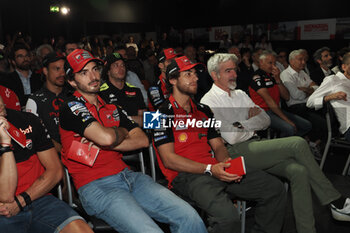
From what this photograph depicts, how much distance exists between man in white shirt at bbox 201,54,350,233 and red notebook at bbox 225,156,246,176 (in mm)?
611

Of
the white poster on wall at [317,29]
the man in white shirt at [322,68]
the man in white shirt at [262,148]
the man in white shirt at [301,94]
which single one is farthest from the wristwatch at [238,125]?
the white poster on wall at [317,29]

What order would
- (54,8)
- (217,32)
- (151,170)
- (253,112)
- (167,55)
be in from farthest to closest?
(217,32) → (54,8) → (167,55) → (253,112) → (151,170)

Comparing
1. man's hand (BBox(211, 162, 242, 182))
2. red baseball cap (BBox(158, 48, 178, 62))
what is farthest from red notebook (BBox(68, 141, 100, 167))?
red baseball cap (BBox(158, 48, 178, 62))

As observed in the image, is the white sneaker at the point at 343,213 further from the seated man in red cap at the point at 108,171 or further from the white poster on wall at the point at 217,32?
the white poster on wall at the point at 217,32

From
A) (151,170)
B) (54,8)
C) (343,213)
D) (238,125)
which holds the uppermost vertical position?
(54,8)

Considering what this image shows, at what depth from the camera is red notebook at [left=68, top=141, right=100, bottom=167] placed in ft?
7.07

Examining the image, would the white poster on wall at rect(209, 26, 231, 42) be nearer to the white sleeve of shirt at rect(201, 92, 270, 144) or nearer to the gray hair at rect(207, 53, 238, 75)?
the gray hair at rect(207, 53, 238, 75)

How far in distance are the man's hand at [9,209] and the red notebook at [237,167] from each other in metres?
1.41

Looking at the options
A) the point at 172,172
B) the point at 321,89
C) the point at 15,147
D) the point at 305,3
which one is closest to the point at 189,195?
the point at 172,172

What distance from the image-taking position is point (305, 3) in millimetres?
9531

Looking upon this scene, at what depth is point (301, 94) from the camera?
504 cm

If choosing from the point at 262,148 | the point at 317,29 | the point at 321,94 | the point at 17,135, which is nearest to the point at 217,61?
the point at 262,148

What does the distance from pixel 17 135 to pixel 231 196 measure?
1654 mm

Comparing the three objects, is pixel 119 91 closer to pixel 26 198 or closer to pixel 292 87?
pixel 26 198
